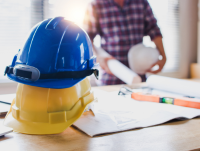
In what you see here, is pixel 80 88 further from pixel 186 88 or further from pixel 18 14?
pixel 18 14

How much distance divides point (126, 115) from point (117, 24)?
3.93ft

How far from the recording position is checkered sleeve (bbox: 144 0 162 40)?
1.66m

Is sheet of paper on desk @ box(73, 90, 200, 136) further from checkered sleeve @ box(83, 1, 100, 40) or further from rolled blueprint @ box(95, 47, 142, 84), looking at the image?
checkered sleeve @ box(83, 1, 100, 40)

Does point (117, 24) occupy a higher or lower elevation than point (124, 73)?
higher

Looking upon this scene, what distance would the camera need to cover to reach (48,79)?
458mm

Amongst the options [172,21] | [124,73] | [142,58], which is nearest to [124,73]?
[124,73]

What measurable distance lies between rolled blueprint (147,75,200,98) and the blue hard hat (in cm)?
45

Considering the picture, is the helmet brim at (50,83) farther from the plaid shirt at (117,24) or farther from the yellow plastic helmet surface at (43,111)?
the plaid shirt at (117,24)

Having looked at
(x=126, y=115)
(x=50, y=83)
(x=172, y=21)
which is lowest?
(x=126, y=115)

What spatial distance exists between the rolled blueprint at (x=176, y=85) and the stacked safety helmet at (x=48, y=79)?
458mm

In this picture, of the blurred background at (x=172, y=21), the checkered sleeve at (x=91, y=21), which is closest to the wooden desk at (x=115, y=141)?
the checkered sleeve at (x=91, y=21)

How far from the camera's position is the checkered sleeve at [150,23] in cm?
166

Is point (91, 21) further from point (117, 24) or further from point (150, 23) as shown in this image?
point (150, 23)

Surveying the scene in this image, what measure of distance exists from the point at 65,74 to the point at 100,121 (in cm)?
14
